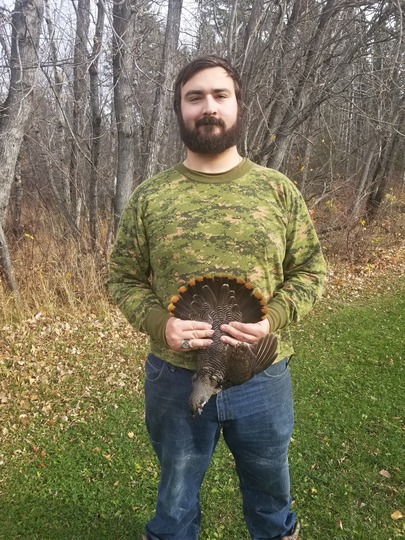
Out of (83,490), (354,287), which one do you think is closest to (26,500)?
(83,490)

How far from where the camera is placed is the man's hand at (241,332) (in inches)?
65.7

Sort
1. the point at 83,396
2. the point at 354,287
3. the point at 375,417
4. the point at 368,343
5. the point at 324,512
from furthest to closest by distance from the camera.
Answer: the point at 354,287 < the point at 368,343 < the point at 83,396 < the point at 375,417 < the point at 324,512

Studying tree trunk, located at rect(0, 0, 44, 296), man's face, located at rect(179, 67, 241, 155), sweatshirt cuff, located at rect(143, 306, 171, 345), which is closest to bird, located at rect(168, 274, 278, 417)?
sweatshirt cuff, located at rect(143, 306, 171, 345)

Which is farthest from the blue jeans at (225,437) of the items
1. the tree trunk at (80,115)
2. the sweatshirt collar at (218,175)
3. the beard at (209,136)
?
the tree trunk at (80,115)

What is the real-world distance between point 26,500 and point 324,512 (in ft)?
A: 7.35

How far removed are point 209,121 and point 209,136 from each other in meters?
0.06

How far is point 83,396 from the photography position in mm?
4570

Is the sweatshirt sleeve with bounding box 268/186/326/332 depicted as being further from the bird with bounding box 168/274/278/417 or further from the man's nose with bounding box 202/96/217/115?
the man's nose with bounding box 202/96/217/115

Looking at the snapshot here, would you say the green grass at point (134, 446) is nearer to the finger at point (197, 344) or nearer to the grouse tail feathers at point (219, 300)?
the finger at point (197, 344)

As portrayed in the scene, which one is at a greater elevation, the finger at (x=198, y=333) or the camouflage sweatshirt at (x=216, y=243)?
the camouflage sweatshirt at (x=216, y=243)

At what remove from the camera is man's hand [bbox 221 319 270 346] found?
167 cm

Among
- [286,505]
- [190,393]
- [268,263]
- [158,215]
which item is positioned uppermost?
[158,215]

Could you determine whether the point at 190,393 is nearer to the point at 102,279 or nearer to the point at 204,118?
the point at 204,118

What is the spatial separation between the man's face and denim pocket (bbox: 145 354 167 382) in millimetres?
978
